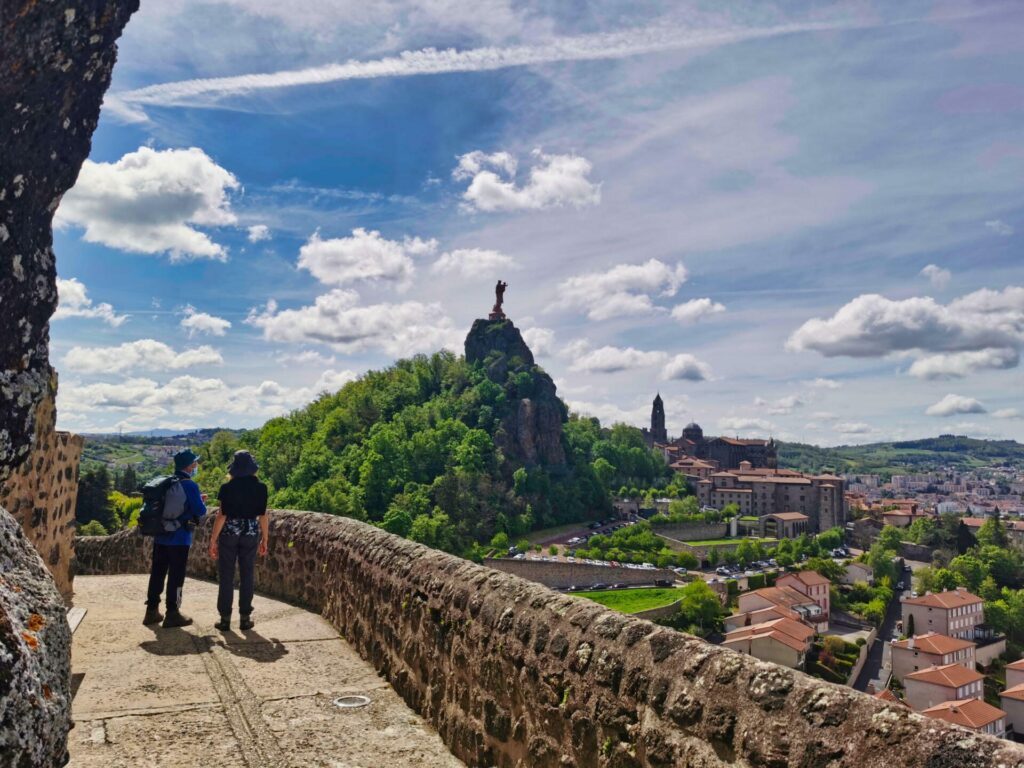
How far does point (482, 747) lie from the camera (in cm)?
404

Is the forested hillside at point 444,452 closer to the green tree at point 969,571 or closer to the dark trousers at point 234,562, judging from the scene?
the green tree at point 969,571

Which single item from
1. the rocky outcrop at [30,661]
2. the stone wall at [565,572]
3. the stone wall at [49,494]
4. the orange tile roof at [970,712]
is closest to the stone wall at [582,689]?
the rocky outcrop at [30,661]

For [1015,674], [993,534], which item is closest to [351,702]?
[1015,674]

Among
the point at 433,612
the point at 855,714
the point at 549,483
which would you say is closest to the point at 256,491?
the point at 433,612

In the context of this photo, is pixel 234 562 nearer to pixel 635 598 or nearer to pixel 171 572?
pixel 171 572

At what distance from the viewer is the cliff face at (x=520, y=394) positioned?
92062 mm

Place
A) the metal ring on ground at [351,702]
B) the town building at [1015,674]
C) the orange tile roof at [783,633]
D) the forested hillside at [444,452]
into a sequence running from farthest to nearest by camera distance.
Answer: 1. the forested hillside at [444,452]
2. the town building at [1015,674]
3. the orange tile roof at [783,633]
4. the metal ring on ground at [351,702]

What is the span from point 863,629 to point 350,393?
66.2m

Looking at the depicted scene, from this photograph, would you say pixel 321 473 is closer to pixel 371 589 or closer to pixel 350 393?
pixel 350 393

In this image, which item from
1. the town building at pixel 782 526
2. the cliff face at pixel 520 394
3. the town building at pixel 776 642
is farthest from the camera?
the town building at pixel 782 526

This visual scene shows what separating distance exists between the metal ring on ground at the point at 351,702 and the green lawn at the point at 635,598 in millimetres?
60639

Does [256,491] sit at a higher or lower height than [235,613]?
higher

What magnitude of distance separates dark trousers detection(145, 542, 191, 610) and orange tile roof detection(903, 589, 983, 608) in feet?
263

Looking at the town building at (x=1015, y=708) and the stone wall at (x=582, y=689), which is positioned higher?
the stone wall at (x=582, y=689)
